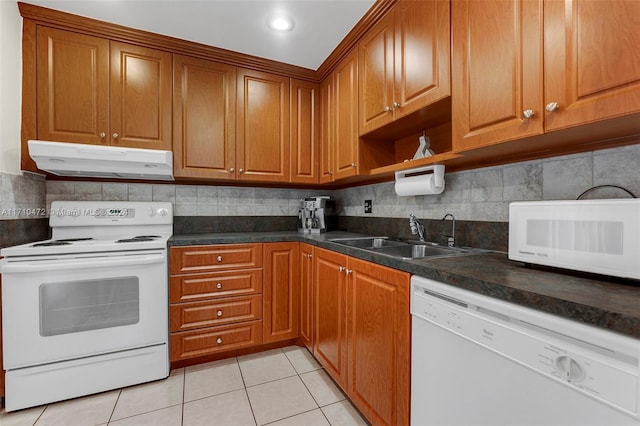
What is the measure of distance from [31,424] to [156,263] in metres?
0.94

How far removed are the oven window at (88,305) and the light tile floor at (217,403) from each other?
1.38 feet

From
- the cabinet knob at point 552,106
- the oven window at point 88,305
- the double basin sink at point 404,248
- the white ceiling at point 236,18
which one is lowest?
the oven window at point 88,305

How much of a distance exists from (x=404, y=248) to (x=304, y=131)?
4.46ft

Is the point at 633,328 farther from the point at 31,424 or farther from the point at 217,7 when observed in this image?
the point at 31,424

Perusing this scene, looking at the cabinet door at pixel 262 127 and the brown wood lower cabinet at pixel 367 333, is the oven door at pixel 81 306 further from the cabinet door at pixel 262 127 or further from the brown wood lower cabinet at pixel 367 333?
the brown wood lower cabinet at pixel 367 333

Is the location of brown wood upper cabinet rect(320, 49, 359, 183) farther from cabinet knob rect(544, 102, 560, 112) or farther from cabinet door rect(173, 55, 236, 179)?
cabinet knob rect(544, 102, 560, 112)

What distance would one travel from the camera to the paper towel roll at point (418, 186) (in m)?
1.59

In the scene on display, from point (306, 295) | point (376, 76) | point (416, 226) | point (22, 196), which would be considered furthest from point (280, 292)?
point (22, 196)

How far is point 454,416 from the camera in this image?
3.07 feet

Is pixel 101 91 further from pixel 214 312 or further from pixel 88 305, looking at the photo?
pixel 214 312

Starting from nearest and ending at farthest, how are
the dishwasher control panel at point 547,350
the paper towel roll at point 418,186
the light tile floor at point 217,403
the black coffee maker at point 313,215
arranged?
the dishwasher control panel at point 547,350 → the light tile floor at point 217,403 → the paper towel roll at point 418,186 → the black coffee maker at point 313,215

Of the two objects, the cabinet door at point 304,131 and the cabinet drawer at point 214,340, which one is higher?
the cabinet door at point 304,131

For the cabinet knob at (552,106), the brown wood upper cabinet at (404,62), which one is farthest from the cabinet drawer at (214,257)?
the cabinet knob at (552,106)

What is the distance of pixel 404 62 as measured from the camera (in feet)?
5.02
